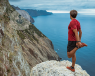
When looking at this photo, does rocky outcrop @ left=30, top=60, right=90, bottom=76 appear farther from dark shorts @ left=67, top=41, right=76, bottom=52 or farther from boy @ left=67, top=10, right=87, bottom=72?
dark shorts @ left=67, top=41, right=76, bottom=52

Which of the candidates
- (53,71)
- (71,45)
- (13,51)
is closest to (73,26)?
(71,45)

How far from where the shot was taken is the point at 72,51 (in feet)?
22.2

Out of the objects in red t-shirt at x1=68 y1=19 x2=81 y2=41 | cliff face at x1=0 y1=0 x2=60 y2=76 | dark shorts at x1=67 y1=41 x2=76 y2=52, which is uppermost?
red t-shirt at x1=68 y1=19 x2=81 y2=41

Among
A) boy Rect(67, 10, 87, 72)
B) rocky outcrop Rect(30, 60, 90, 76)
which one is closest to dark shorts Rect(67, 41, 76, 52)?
boy Rect(67, 10, 87, 72)

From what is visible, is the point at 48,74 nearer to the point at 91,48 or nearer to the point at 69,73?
the point at 69,73

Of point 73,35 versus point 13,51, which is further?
point 13,51

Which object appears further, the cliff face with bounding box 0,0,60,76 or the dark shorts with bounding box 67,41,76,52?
the cliff face with bounding box 0,0,60,76

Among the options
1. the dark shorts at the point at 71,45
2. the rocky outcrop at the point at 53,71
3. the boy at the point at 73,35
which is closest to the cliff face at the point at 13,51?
the rocky outcrop at the point at 53,71

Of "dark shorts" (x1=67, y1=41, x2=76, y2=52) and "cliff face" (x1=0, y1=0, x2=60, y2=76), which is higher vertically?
"dark shorts" (x1=67, y1=41, x2=76, y2=52)

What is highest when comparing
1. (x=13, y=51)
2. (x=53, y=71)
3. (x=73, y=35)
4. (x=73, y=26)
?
(x=73, y=26)

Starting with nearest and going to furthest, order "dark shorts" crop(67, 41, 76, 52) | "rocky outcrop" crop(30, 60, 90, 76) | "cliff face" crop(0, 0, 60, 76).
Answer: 1. "dark shorts" crop(67, 41, 76, 52)
2. "rocky outcrop" crop(30, 60, 90, 76)
3. "cliff face" crop(0, 0, 60, 76)

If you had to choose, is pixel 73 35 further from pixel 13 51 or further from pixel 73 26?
pixel 13 51

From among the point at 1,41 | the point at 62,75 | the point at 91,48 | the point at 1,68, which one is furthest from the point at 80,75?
the point at 91,48

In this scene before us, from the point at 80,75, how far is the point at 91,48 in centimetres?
8469
